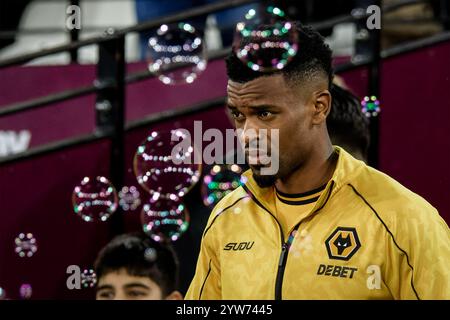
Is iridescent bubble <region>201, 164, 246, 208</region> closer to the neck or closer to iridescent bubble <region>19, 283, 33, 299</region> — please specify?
the neck

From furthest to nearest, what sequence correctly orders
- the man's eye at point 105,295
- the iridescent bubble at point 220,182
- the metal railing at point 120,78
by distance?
the metal railing at point 120,78
the man's eye at point 105,295
the iridescent bubble at point 220,182

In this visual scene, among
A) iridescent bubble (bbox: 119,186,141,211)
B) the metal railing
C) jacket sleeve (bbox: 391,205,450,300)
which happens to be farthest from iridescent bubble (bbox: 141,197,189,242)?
jacket sleeve (bbox: 391,205,450,300)

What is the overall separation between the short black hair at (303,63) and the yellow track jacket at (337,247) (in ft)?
0.83

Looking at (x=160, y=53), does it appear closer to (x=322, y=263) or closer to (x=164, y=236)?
(x=164, y=236)

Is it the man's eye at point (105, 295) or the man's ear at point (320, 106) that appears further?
the man's eye at point (105, 295)

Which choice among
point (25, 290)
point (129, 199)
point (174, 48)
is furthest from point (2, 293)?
point (174, 48)

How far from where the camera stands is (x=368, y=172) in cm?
241

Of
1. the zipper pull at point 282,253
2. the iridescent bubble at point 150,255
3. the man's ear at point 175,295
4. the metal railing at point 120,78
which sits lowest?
the man's ear at point 175,295

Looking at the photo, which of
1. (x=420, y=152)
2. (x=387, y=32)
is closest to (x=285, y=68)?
(x=420, y=152)

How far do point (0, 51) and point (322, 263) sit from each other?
7.07 metres

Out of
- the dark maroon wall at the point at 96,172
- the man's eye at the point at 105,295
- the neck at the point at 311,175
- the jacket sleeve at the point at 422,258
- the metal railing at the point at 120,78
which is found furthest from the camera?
the metal railing at the point at 120,78

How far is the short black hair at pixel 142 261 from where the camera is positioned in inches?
145

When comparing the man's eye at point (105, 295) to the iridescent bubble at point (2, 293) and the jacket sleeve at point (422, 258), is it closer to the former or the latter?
the iridescent bubble at point (2, 293)

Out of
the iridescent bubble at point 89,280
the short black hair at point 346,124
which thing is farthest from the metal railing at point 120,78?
the short black hair at point 346,124
